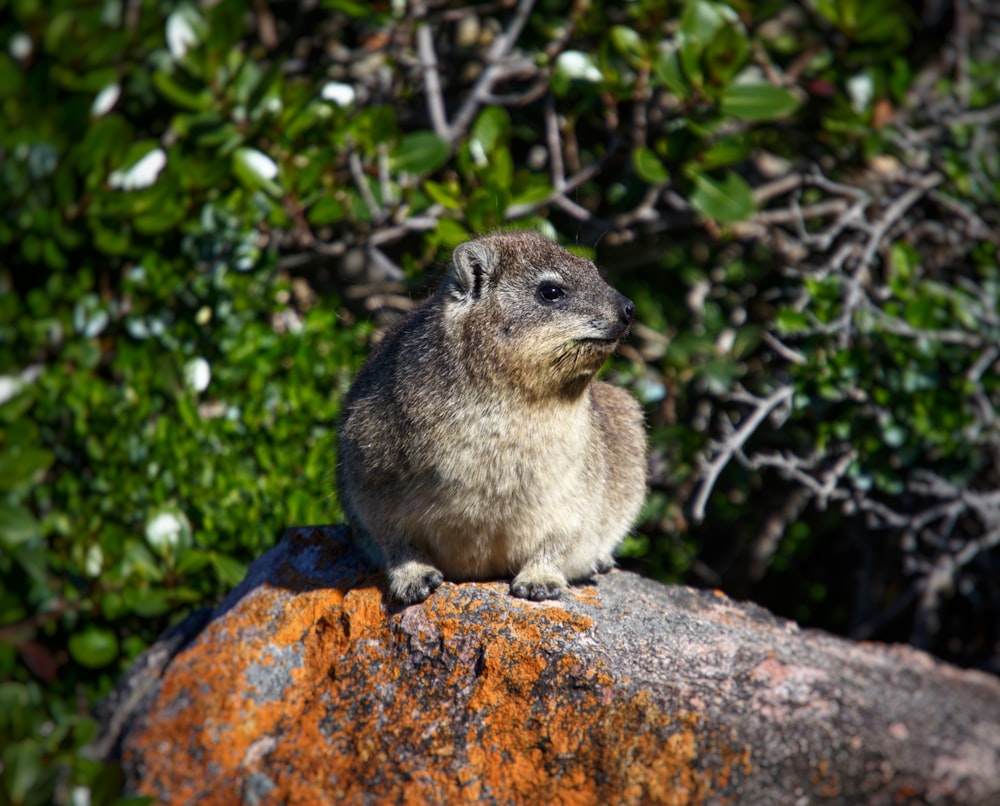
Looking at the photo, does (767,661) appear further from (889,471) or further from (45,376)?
(45,376)

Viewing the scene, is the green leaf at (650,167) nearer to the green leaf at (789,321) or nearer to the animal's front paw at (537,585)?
the green leaf at (789,321)

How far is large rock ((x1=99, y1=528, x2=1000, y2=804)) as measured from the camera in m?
3.04

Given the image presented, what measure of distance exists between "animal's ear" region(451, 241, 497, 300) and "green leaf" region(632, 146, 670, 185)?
1921 mm

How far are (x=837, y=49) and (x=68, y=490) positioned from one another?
4.89 meters

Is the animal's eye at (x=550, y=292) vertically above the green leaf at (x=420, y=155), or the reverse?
the animal's eye at (x=550, y=292)

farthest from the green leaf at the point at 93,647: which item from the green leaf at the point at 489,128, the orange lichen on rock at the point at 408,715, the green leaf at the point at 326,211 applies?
the green leaf at the point at 489,128

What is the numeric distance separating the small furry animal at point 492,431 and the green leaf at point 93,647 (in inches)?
71.3

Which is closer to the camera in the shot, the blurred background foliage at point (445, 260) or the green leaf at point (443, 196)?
the blurred background foliage at point (445, 260)

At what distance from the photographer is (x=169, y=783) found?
3.60m

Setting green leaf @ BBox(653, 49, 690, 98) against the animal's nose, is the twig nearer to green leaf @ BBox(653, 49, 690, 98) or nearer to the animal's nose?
the animal's nose

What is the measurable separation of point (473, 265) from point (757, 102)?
232 centimetres

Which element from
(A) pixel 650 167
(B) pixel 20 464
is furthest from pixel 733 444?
(B) pixel 20 464

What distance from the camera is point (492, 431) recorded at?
3.80 meters

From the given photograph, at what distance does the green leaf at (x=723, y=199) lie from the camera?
5.67 meters
